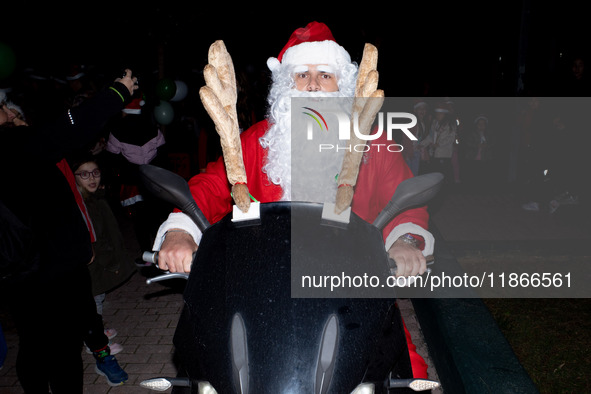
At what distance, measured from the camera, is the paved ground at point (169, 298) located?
3887 mm

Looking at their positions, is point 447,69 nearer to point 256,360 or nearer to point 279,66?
point 279,66

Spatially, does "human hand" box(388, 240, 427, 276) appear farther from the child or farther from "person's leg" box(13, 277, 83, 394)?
the child

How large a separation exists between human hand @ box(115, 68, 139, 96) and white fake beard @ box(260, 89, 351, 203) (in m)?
0.90

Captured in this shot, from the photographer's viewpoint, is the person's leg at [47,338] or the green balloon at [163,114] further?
the green balloon at [163,114]

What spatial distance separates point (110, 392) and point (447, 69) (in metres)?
16.2

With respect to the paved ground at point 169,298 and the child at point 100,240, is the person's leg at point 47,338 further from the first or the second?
the child at point 100,240

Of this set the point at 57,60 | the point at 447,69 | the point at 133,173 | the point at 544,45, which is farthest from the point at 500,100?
the point at 57,60

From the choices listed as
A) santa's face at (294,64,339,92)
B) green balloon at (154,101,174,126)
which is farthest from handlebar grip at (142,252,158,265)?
green balloon at (154,101,174,126)

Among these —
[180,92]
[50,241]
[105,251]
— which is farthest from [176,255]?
[180,92]

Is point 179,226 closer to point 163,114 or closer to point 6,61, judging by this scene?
point 6,61

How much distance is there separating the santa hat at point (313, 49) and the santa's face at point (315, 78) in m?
0.06

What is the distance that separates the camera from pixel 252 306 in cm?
136

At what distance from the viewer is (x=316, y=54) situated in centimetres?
307

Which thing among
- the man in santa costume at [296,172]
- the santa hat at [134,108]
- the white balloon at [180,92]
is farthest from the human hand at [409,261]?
the white balloon at [180,92]
